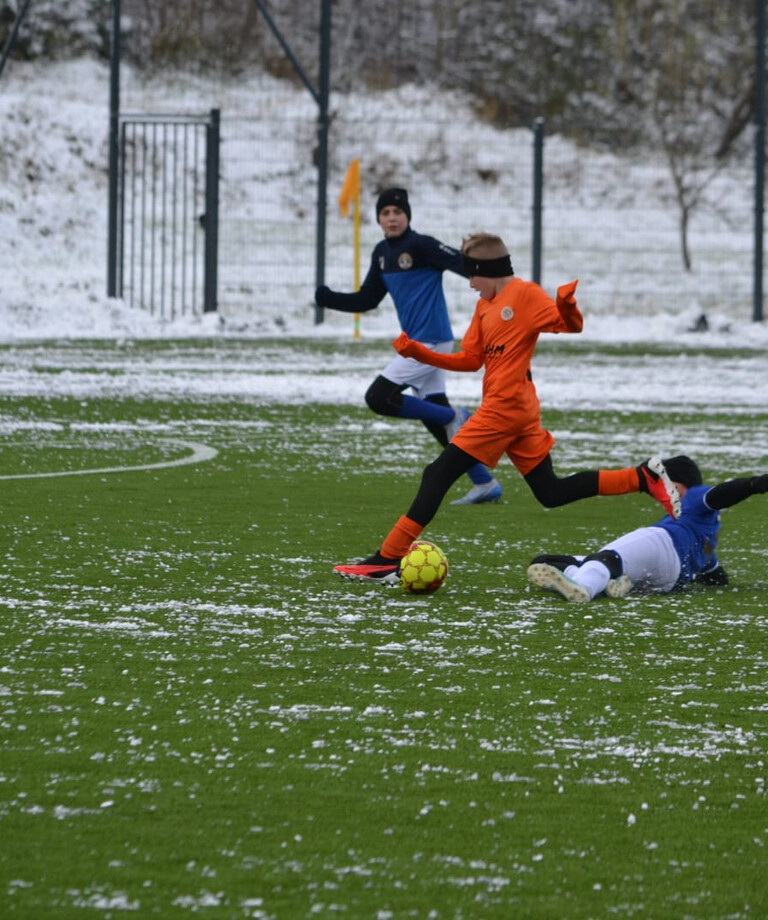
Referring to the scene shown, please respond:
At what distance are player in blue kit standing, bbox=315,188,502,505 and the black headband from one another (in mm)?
2450

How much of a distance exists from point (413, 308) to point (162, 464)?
2159 mm

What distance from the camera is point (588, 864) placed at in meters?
3.78

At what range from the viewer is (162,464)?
1179cm

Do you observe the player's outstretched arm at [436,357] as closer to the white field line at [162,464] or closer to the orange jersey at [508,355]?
the orange jersey at [508,355]

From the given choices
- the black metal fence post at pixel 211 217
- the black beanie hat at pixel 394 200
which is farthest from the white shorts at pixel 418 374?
the black metal fence post at pixel 211 217

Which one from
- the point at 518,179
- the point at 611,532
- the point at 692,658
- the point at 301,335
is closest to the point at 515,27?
the point at 518,179

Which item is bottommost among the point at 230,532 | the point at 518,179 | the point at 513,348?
the point at 230,532

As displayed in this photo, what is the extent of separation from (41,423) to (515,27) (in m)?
36.7

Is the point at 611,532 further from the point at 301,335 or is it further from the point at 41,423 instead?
the point at 301,335

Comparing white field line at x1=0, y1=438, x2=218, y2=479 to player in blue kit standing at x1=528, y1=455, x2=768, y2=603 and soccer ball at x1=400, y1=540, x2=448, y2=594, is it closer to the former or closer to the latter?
soccer ball at x1=400, y1=540, x2=448, y2=594

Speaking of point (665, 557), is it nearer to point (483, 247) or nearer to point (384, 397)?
point (483, 247)

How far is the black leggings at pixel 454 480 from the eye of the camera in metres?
7.37

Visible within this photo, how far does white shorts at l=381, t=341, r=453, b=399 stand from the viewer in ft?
34.4

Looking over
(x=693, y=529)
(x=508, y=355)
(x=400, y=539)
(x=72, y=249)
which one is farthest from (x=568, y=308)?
(x=72, y=249)
